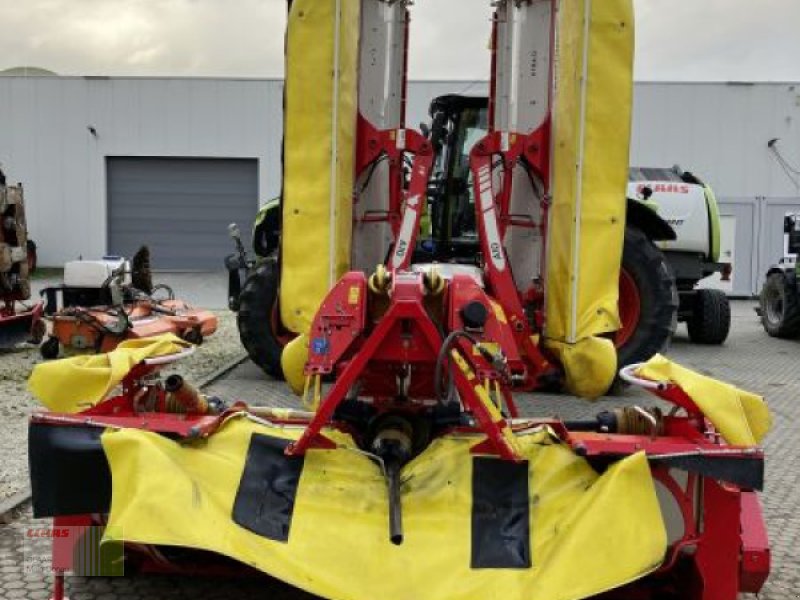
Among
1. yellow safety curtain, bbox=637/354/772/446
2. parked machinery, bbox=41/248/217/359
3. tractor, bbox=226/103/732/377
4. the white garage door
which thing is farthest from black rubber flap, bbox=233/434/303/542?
the white garage door

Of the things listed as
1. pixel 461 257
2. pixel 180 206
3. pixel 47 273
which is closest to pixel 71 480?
pixel 461 257

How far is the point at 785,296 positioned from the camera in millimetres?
12805

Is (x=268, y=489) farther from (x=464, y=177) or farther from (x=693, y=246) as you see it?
(x=693, y=246)

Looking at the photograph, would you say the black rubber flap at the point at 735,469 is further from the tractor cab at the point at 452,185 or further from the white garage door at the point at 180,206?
the white garage door at the point at 180,206

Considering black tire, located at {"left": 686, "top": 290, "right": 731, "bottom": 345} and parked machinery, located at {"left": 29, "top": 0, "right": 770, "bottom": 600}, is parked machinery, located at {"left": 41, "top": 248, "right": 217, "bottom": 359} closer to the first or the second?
parked machinery, located at {"left": 29, "top": 0, "right": 770, "bottom": 600}

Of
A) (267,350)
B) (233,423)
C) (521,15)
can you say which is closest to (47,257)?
(267,350)

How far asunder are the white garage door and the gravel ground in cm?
1087

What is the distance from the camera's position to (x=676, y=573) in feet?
10.8

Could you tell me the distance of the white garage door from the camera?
22.8m

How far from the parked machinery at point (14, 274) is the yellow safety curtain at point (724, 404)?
22.9 feet

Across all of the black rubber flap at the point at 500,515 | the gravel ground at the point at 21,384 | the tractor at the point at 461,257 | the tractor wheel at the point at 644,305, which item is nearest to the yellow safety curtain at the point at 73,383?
the gravel ground at the point at 21,384

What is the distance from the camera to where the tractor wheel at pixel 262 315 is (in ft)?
24.4

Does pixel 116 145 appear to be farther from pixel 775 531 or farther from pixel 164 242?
pixel 775 531

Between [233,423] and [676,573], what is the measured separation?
1.58m
